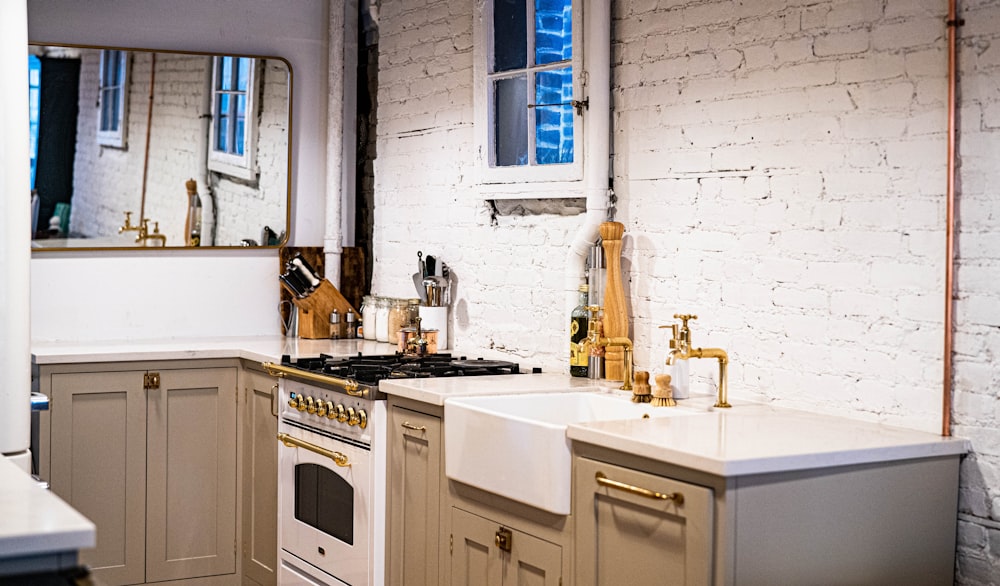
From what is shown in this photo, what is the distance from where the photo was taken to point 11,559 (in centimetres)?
185

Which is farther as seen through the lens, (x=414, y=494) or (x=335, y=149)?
(x=335, y=149)

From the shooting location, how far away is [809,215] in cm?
332

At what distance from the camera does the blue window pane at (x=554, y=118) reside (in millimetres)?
4219

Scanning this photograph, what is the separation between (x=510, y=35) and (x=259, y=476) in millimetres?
2109

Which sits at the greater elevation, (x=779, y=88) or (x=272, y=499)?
(x=779, y=88)

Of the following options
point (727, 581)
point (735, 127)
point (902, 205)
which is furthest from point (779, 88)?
point (727, 581)

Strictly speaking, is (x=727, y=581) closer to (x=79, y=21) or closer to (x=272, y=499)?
(x=272, y=499)

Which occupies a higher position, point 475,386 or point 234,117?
point 234,117

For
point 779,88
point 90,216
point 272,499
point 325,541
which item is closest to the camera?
point 779,88

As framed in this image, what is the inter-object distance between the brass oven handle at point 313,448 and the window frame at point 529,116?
1.21 m

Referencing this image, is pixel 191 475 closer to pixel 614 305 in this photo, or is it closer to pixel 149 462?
pixel 149 462

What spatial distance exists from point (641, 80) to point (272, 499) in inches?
89.9

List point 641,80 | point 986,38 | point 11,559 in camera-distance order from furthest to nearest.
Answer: point 641,80 → point 986,38 → point 11,559

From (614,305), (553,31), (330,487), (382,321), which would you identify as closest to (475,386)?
(614,305)
